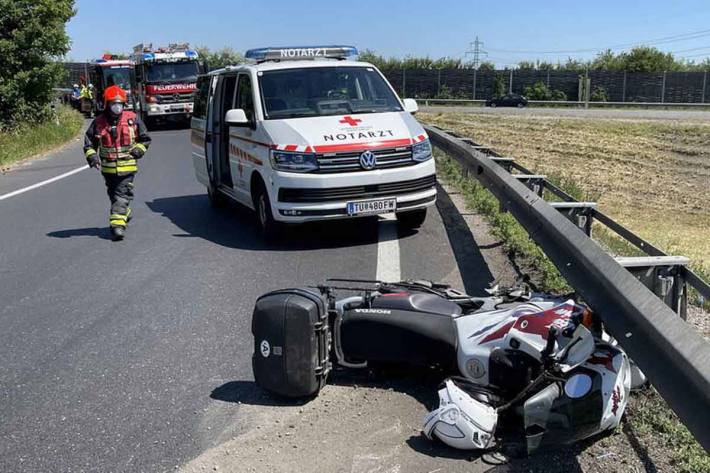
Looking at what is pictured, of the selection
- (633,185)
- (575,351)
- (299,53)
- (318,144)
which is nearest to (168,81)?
(633,185)

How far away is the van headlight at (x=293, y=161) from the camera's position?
834 cm

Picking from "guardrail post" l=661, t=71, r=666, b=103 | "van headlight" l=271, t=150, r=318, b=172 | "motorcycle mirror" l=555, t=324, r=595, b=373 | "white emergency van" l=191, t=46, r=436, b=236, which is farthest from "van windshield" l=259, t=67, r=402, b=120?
"guardrail post" l=661, t=71, r=666, b=103

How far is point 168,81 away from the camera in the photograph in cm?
3014

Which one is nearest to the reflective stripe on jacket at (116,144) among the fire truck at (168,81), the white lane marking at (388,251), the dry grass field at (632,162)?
the white lane marking at (388,251)

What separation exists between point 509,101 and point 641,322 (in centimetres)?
5684

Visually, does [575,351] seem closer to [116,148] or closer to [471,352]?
[471,352]

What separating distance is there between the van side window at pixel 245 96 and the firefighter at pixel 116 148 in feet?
4.21

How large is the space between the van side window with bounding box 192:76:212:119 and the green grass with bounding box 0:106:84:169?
931 cm

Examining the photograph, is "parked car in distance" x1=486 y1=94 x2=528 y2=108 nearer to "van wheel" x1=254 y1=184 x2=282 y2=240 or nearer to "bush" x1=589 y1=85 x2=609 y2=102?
"bush" x1=589 y1=85 x2=609 y2=102

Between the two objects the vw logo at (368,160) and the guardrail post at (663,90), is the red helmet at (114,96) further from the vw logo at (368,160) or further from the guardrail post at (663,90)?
the guardrail post at (663,90)

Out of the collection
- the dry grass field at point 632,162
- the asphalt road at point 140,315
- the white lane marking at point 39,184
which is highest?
the asphalt road at point 140,315

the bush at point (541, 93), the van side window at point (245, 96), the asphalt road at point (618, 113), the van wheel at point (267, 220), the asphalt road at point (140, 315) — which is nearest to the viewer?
the asphalt road at point (140, 315)

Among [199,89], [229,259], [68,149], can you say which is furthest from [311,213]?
[68,149]

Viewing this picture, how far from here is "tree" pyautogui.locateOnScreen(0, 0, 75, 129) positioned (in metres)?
24.6
